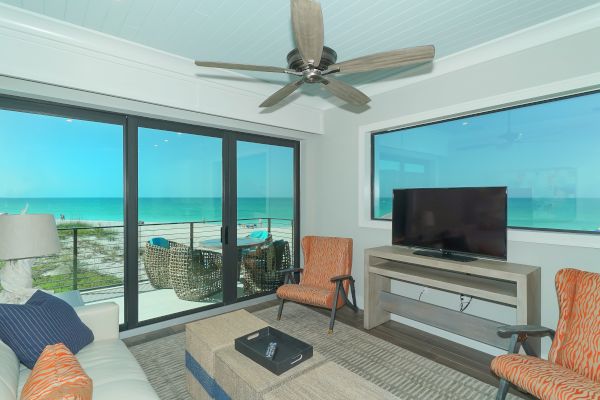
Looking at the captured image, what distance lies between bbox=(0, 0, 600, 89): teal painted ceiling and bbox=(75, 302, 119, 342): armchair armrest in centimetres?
217

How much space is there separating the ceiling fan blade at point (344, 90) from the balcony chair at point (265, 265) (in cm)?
264

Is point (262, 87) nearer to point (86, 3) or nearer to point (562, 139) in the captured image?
point (86, 3)

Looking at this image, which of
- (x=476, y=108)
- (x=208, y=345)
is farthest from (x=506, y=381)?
(x=476, y=108)

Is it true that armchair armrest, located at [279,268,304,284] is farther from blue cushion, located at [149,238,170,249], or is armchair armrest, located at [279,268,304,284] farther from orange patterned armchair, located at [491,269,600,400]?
orange patterned armchair, located at [491,269,600,400]

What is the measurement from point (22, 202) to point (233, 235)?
209cm

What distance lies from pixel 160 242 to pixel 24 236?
5.02 feet

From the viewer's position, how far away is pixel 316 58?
179 cm

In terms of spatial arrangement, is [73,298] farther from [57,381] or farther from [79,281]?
[57,381]

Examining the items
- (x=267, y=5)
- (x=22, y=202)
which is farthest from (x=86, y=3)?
(x=22, y=202)

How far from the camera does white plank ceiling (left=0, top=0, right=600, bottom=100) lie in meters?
2.13

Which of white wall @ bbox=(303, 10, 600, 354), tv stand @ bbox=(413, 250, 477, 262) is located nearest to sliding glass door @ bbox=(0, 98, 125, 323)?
white wall @ bbox=(303, 10, 600, 354)

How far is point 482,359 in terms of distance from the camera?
9.01 ft

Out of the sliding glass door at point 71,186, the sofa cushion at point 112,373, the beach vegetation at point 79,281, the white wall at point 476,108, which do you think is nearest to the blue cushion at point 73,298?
the sliding glass door at point 71,186

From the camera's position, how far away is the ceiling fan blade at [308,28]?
1390 millimetres
